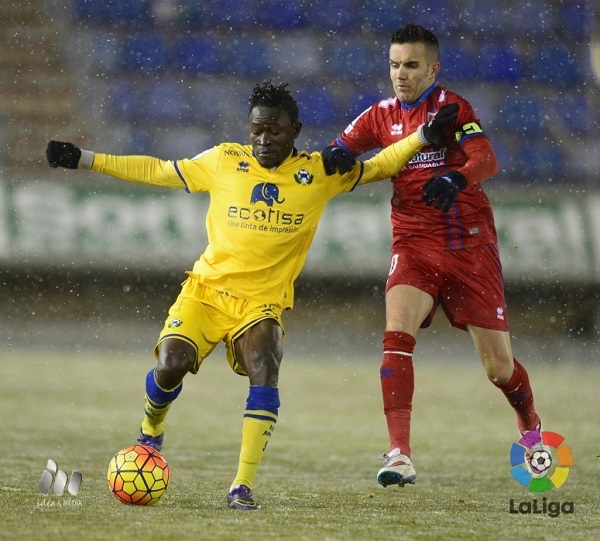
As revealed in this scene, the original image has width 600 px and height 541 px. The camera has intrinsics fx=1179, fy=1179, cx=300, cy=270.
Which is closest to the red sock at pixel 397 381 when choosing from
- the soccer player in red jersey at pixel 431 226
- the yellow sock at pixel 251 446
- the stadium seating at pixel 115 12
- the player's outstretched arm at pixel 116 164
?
the soccer player in red jersey at pixel 431 226

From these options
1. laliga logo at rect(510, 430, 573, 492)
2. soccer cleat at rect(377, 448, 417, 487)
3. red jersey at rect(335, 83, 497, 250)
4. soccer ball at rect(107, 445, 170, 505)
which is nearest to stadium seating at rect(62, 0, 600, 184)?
laliga logo at rect(510, 430, 573, 492)

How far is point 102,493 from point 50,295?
11.2m

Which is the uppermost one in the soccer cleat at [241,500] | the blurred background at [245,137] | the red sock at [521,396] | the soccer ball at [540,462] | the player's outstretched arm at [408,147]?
the blurred background at [245,137]

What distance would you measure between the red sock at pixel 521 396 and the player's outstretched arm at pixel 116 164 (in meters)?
1.89

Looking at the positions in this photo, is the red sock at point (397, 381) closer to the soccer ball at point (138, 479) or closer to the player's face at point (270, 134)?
the player's face at point (270, 134)

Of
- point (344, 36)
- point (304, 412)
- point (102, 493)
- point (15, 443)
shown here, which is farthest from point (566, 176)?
point (102, 493)

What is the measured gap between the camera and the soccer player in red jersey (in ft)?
17.9

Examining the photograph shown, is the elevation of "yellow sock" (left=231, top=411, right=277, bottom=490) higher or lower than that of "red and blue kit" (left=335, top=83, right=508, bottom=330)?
lower

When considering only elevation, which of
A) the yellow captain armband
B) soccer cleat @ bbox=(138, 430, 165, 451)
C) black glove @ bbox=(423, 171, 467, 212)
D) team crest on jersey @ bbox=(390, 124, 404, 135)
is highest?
team crest on jersey @ bbox=(390, 124, 404, 135)

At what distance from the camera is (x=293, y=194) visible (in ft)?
17.4

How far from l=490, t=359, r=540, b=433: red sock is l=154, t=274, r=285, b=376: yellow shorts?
1317 millimetres

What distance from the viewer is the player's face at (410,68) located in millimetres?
5547

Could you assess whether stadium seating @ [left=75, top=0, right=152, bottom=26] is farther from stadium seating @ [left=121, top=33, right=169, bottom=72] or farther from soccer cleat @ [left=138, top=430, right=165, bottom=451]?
soccer cleat @ [left=138, top=430, right=165, bottom=451]

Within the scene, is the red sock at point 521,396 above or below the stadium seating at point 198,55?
below
